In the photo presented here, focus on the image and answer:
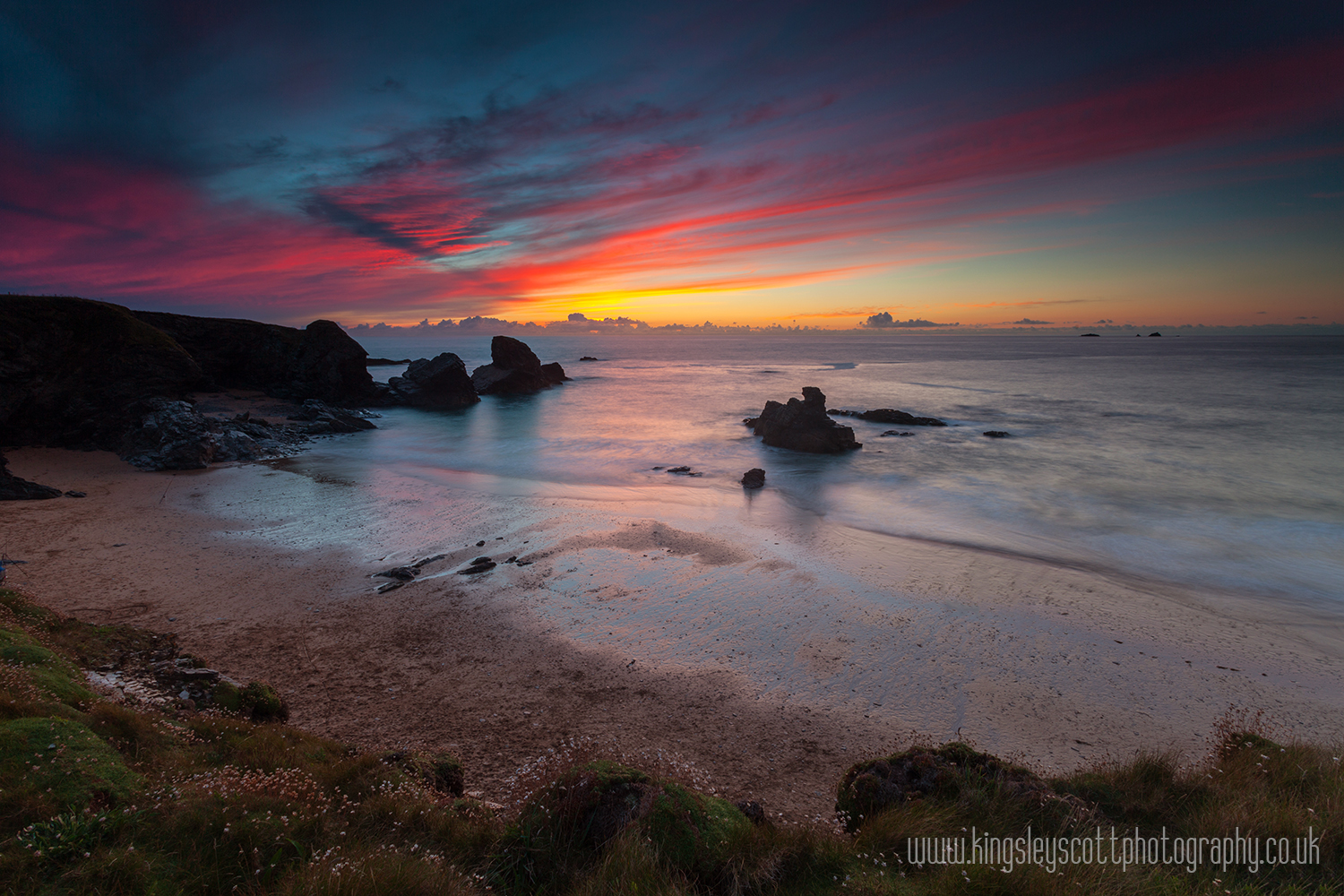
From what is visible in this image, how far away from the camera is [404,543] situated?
13.8m

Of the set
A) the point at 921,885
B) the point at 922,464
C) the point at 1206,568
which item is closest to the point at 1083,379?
the point at 922,464

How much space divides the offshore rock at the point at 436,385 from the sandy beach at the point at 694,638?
31960mm

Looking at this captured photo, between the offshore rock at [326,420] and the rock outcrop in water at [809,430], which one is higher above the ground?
the offshore rock at [326,420]

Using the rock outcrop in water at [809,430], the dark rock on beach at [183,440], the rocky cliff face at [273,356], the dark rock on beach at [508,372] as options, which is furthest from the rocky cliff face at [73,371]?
the dark rock on beach at [508,372]

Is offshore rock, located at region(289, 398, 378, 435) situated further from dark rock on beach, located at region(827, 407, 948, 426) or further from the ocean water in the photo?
dark rock on beach, located at region(827, 407, 948, 426)

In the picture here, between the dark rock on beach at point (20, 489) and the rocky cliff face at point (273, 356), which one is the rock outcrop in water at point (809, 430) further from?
the rocky cliff face at point (273, 356)

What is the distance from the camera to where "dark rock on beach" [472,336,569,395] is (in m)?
57.8

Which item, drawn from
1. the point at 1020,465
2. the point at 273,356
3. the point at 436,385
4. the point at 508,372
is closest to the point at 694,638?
the point at 1020,465

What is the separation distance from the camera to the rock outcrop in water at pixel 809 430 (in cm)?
2705

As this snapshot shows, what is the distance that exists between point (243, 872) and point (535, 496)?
16.4 metres

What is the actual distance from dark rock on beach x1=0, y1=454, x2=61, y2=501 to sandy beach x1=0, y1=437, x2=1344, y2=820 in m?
1.17

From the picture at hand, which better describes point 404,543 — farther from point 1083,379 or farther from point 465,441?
Result: point 1083,379

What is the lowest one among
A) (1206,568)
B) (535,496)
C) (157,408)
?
(1206,568)

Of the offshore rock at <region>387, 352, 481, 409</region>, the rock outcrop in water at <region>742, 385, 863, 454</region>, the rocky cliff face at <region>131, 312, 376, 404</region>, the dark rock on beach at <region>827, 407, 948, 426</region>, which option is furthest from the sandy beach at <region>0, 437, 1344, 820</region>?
the offshore rock at <region>387, 352, 481, 409</region>
